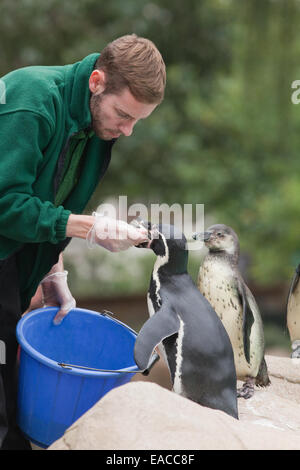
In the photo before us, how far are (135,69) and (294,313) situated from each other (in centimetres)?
117

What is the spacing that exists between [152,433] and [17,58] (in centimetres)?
373

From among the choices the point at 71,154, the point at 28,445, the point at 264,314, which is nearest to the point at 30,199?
the point at 71,154

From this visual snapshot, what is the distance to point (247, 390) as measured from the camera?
200cm

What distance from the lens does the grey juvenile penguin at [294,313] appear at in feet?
7.25

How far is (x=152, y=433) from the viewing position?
50.5 inches

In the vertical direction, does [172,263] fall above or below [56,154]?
below

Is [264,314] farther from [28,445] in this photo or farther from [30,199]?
[30,199]

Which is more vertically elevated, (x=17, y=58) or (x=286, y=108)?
(x=17, y=58)

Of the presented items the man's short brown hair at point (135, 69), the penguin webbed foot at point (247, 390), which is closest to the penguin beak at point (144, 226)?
the man's short brown hair at point (135, 69)

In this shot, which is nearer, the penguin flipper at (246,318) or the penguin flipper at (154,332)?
the penguin flipper at (154,332)

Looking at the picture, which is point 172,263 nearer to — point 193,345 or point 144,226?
point 144,226

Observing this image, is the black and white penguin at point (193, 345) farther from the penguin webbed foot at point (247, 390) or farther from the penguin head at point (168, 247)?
the penguin webbed foot at point (247, 390)

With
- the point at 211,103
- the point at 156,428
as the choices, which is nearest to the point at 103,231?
the point at 156,428
